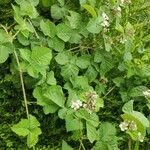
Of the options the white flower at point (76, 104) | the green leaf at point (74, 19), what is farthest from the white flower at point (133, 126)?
the green leaf at point (74, 19)

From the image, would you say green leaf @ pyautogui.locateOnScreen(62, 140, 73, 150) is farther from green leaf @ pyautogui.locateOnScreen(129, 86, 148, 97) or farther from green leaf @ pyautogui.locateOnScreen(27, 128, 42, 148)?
green leaf @ pyautogui.locateOnScreen(129, 86, 148, 97)

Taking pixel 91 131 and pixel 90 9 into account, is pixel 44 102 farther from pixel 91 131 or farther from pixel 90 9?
pixel 90 9

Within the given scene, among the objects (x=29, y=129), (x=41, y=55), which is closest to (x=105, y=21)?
(x=41, y=55)

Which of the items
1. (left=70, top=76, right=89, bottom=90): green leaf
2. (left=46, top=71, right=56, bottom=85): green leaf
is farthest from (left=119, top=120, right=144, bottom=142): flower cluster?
(left=46, top=71, right=56, bottom=85): green leaf

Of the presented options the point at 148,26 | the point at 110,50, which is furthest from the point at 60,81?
the point at 148,26

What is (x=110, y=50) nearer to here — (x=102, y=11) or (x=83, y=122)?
(x=102, y=11)
